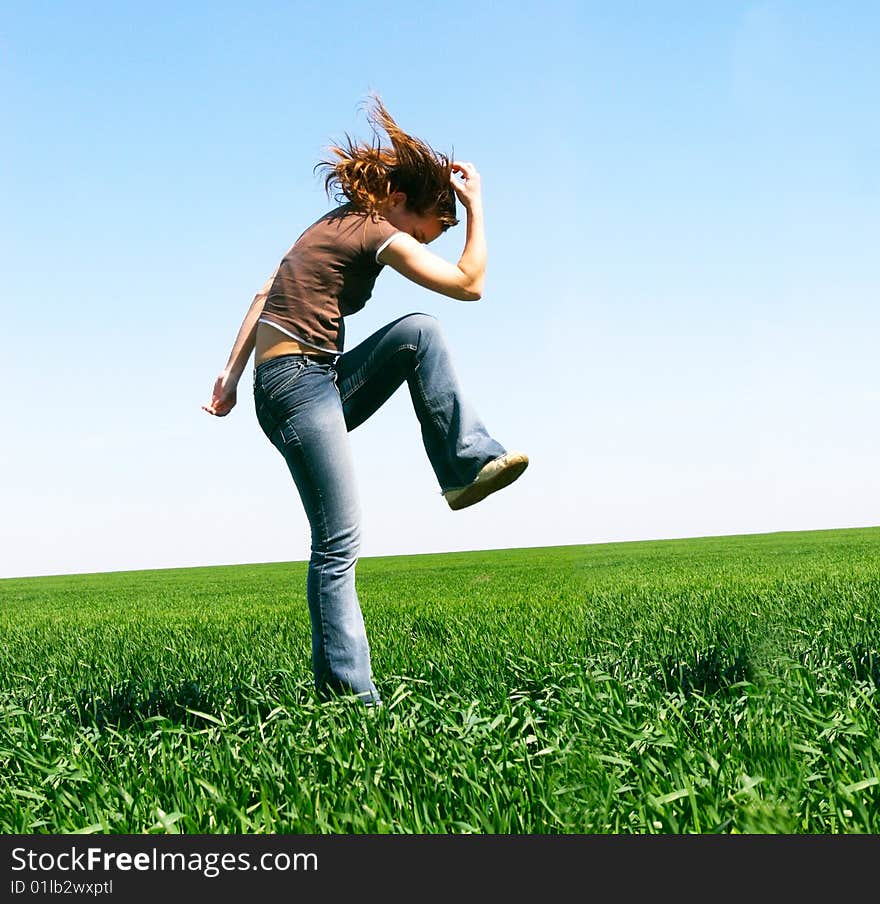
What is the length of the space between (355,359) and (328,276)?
13.4 inches

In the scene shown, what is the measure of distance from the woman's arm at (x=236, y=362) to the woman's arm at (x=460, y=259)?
68cm

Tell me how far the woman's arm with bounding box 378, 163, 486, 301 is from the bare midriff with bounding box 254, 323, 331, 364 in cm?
44

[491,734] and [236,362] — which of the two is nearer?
[491,734]

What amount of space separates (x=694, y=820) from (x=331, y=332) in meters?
2.16

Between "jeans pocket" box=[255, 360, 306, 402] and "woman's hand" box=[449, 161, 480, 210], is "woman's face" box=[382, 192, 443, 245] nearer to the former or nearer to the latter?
"woman's hand" box=[449, 161, 480, 210]

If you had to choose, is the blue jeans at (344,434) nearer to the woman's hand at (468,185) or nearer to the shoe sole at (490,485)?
the shoe sole at (490,485)

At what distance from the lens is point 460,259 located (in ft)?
10.9

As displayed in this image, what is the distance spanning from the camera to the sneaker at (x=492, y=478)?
3.31 meters

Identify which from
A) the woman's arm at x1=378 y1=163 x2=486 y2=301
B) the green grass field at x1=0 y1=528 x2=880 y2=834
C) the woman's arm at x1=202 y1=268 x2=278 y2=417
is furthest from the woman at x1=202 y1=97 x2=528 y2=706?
the green grass field at x1=0 y1=528 x2=880 y2=834

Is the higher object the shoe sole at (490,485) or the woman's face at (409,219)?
the woman's face at (409,219)

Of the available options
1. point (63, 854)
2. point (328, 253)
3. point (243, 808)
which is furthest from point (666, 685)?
point (63, 854)

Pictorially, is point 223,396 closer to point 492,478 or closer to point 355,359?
point 355,359

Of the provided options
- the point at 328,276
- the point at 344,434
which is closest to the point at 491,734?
the point at 344,434

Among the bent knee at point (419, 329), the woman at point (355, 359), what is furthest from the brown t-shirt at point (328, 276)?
the bent knee at point (419, 329)
